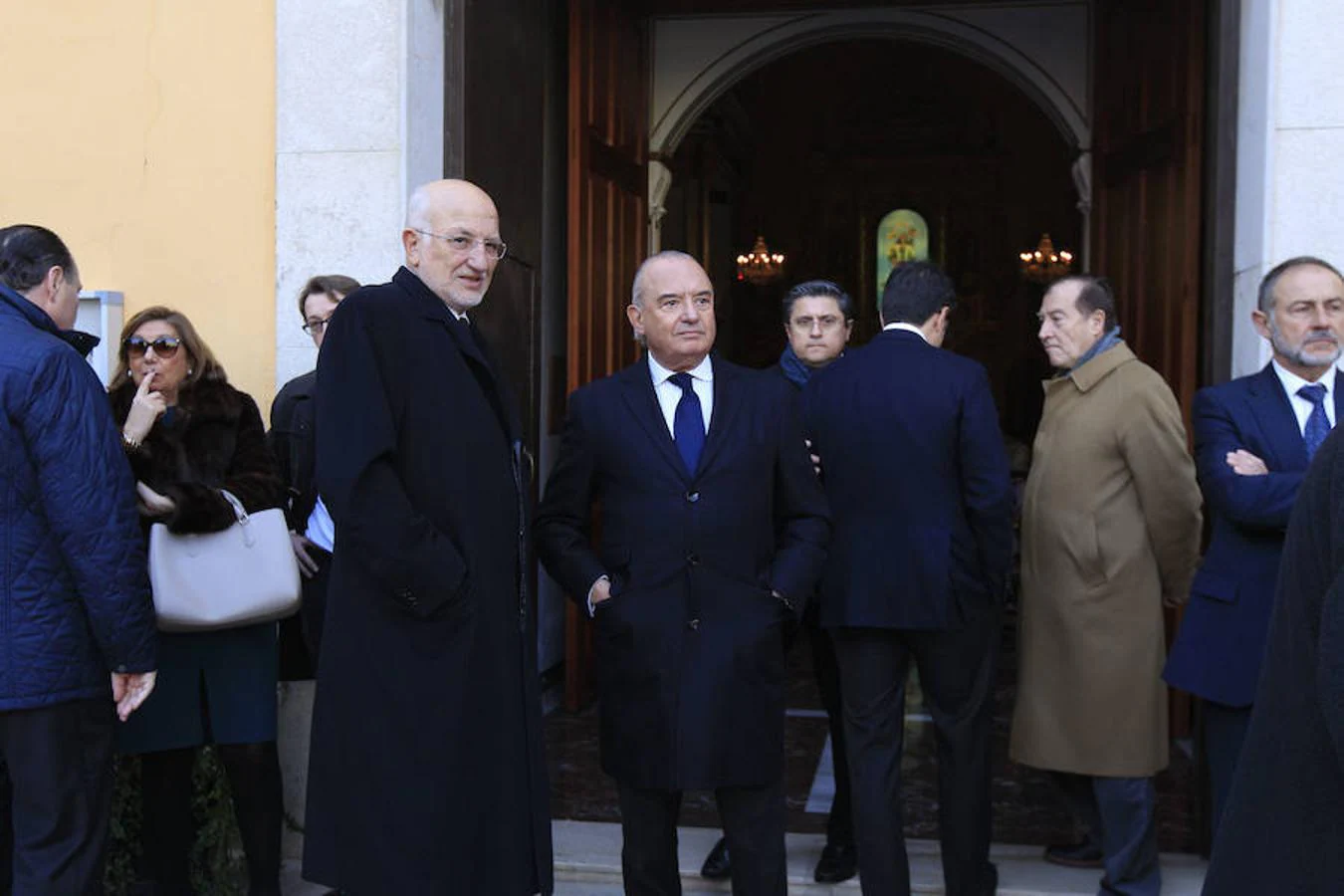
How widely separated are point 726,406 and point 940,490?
0.74 meters

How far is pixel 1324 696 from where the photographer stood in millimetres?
1387

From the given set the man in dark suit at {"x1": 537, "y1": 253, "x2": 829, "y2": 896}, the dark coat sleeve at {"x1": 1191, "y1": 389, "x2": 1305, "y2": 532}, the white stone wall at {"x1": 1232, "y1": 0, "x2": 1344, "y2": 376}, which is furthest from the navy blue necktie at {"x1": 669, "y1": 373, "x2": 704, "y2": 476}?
the white stone wall at {"x1": 1232, "y1": 0, "x2": 1344, "y2": 376}

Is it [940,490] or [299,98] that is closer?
[940,490]

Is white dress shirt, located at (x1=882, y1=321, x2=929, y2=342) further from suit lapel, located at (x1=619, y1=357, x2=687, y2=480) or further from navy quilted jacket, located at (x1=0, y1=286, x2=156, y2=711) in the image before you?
navy quilted jacket, located at (x1=0, y1=286, x2=156, y2=711)

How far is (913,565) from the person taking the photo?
12.4ft

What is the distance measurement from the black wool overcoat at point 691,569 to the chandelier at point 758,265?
1350 cm

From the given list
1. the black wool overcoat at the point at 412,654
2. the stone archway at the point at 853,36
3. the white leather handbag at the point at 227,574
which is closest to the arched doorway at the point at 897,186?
the stone archway at the point at 853,36

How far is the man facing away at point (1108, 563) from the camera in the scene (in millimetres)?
3943

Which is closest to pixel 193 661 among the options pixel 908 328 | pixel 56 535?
pixel 56 535

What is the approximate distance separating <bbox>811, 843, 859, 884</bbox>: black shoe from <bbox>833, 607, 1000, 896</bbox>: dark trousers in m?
0.40

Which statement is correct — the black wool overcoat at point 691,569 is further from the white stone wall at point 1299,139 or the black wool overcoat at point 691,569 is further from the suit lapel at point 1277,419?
the white stone wall at point 1299,139

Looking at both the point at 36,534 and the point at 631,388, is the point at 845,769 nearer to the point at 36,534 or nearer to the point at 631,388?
the point at 631,388

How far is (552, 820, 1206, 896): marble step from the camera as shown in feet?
13.6

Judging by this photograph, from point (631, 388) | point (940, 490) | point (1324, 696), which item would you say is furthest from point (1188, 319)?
point (1324, 696)
